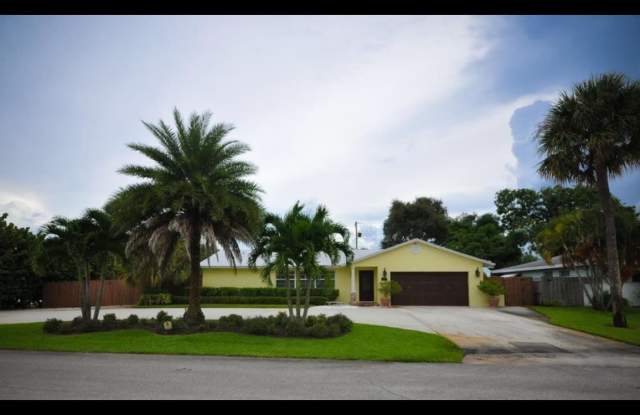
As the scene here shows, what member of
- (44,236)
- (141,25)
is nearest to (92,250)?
(44,236)

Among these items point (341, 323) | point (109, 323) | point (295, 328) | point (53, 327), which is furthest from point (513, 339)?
point (53, 327)

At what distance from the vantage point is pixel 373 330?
14930mm

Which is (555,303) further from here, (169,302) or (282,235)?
(169,302)

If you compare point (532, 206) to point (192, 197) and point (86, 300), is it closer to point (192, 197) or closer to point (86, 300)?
point (192, 197)

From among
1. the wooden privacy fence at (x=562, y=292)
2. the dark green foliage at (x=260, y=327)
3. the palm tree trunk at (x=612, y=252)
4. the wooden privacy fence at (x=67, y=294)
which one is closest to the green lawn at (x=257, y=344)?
the dark green foliage at (x=260, y=327)

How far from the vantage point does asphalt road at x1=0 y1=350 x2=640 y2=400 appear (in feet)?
23.0

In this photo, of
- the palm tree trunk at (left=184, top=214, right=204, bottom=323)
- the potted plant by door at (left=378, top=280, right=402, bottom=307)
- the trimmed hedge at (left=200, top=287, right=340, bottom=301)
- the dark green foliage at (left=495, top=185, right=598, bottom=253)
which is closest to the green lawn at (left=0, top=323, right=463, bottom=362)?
the palm tree trunk at (left=184, top=214, right=204, bottom=323)

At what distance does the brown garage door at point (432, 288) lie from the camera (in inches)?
1088

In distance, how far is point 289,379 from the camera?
816cm

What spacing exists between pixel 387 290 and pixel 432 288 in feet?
12.2

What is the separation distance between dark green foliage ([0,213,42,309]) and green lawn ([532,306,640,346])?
96.5 ft

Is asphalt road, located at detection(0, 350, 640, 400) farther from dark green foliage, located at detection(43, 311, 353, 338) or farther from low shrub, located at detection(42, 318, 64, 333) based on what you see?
low shrub, located at detection(42, 318, 64, 333)

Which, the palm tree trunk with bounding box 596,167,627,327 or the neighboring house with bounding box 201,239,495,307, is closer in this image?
the palm tree trunk with bounding box 596,167,627,327

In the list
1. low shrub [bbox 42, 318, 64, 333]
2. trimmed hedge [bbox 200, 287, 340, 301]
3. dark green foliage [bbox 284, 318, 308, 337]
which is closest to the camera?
dark green foliage [bbox 284, 318, 308, 337]
